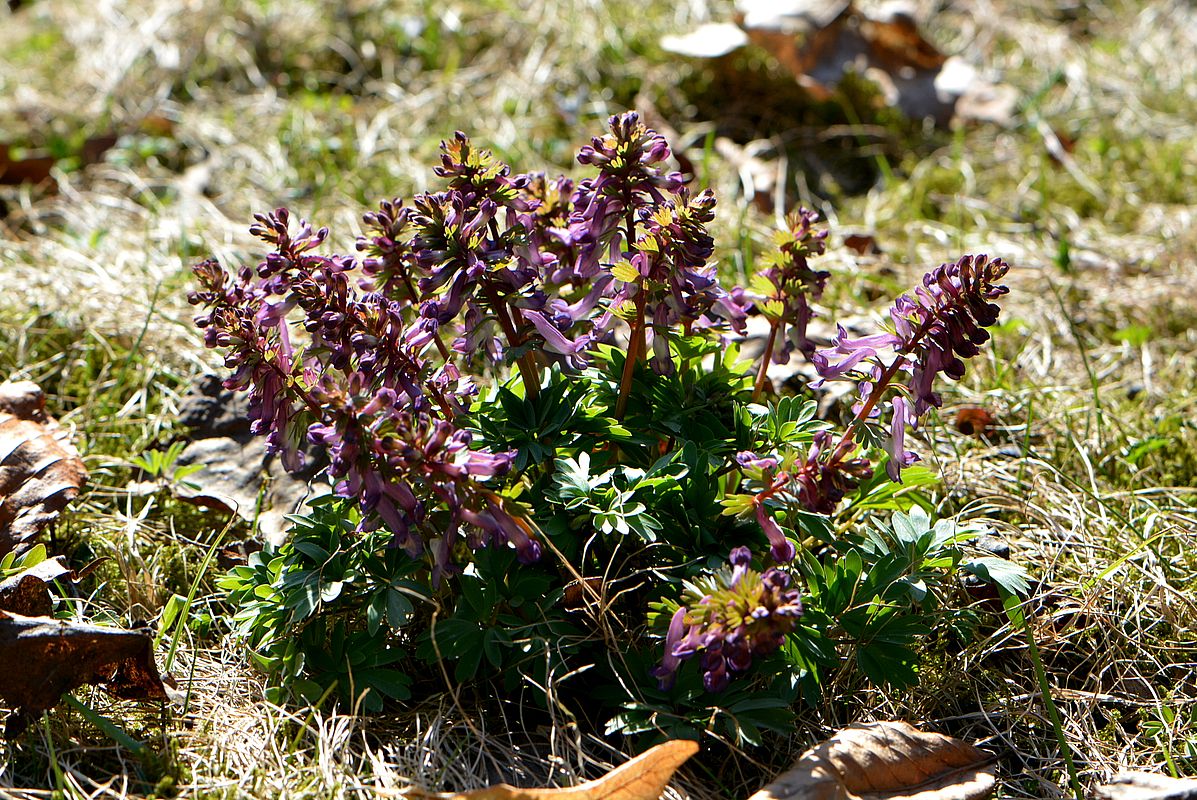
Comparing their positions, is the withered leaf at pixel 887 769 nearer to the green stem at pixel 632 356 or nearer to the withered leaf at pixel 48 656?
the green stem at pixel 632 356

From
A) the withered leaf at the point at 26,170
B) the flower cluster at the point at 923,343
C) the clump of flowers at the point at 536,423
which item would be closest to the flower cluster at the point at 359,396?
the clump of flowers at the point at 536,423

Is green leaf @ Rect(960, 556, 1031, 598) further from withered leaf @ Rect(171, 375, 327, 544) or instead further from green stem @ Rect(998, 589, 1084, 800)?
withered leaf @ Rect(171, 375, 327, 544)

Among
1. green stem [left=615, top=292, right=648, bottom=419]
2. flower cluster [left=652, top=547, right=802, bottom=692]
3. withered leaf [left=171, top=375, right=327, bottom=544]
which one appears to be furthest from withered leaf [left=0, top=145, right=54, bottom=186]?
flower cluster [left=652, top=547, right=802, bottom=692]

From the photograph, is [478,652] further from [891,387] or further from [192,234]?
[192,234]

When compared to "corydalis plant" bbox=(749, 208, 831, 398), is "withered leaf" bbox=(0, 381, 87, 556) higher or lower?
lower

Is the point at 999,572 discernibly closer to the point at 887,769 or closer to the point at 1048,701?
the point at 1048,701

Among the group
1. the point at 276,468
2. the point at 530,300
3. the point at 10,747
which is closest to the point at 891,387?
the point at 530,300
